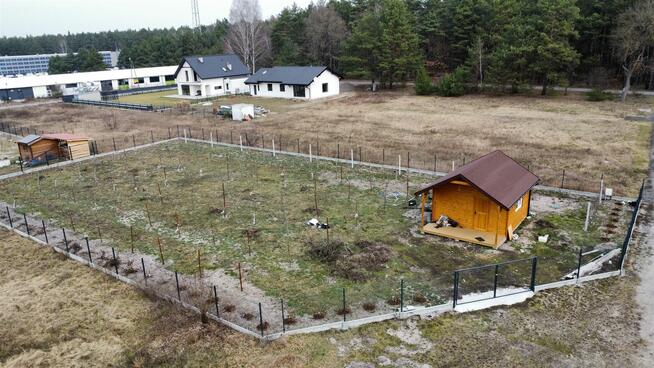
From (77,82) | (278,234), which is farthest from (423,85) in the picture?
(77,82)

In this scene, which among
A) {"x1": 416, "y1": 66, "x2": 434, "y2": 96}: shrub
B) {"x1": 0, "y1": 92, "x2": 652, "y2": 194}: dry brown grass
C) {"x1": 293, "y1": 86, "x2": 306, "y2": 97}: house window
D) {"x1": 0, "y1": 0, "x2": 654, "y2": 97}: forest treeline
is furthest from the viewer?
{"x1": 293, "y1": 86, "x2": 306, "y2": 97}: house window

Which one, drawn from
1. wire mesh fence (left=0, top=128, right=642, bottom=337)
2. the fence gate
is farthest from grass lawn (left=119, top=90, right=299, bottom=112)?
the fence gate

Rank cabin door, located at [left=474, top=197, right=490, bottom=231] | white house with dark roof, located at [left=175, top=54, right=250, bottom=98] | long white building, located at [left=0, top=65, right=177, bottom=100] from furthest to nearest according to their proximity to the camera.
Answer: long white building, located at [left=0, top=65, right=177, bottom=100] < white house with dark roof, located at [left=175, top=54, right=250, bottom=98] < cabin door, located at [left=474, top=197, right=490, bottom=231]

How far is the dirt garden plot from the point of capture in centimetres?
1293

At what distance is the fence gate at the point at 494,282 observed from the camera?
12.2 metres

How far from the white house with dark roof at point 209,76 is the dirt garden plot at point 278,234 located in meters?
34.1

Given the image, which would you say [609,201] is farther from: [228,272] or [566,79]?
[566,79]

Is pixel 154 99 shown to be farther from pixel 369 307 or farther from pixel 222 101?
pixel 369 307

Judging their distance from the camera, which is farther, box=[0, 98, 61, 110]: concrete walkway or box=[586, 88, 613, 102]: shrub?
box=[0, 98, 61, 110]: concrete walkway

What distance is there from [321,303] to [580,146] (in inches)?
871

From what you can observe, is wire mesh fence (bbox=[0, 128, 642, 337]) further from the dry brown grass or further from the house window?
the house window

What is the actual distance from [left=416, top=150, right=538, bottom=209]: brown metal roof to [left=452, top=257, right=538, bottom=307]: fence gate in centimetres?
204

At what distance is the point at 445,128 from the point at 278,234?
21.0 m

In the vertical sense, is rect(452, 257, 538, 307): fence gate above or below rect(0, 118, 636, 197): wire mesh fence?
below
